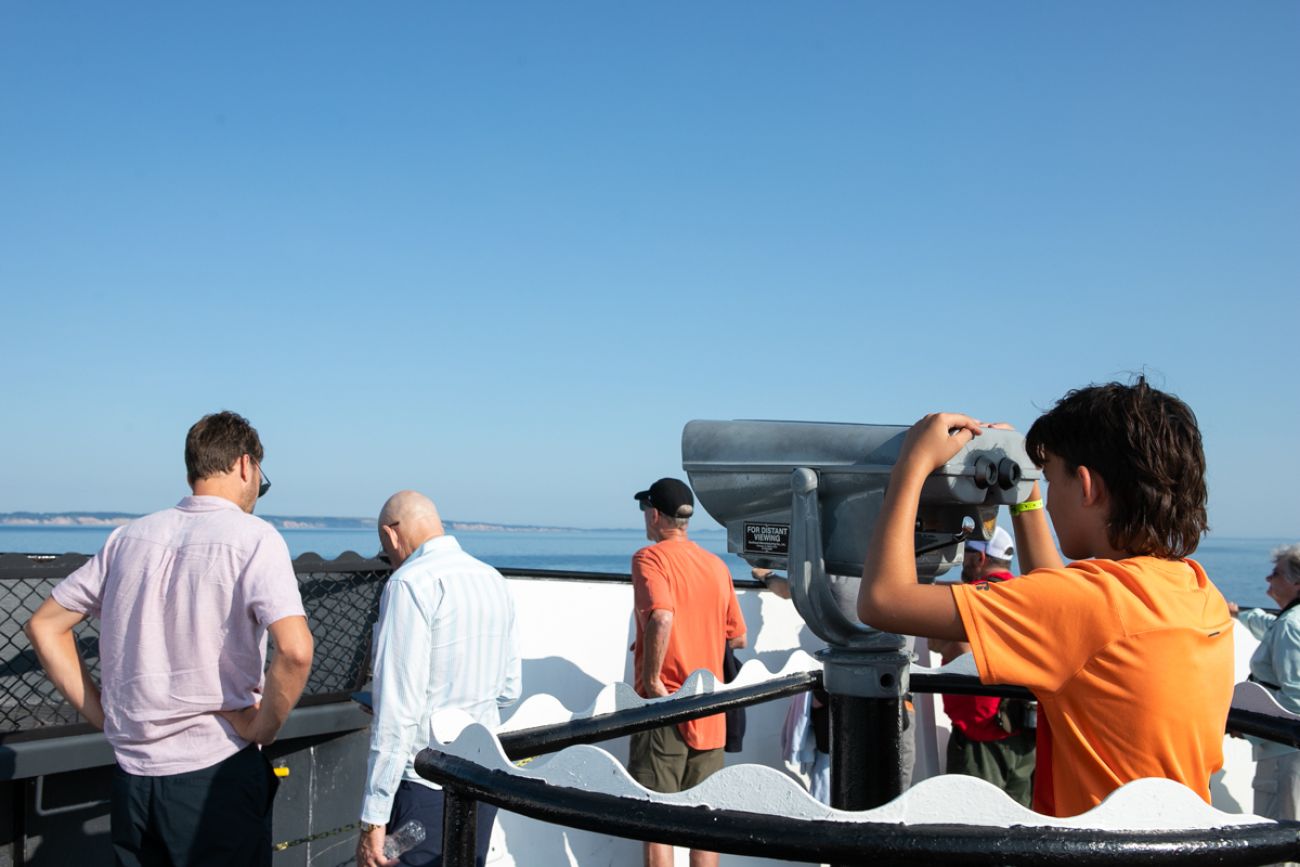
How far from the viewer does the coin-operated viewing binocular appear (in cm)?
151

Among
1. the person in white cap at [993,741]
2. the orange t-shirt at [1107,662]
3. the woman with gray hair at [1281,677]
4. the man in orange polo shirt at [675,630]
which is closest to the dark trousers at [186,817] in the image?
the man in orange polo shirt at [675,630]

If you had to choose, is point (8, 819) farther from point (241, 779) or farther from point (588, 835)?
point (588, 835)

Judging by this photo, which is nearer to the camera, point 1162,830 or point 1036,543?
point 1162,830

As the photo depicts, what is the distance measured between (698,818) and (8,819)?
2997 mm

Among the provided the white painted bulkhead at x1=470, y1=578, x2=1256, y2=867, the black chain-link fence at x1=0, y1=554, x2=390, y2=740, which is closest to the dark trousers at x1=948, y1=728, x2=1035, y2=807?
the white painted bulkhead at x1=470, y1=578, x2=1256, y2=867

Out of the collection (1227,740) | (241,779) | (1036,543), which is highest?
(1036,543)

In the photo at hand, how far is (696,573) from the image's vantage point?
4.57 meters

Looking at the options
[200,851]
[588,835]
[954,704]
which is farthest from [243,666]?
[954,704]

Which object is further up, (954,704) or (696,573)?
(696,573)

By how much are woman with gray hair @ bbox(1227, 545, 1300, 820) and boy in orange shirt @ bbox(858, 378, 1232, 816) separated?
332 centimetres

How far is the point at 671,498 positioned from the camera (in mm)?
4637

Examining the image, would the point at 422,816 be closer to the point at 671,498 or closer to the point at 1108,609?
Result: the point at 671,498

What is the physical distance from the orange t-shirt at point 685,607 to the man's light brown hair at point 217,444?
5.78 feet

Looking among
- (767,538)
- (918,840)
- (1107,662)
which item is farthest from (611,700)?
(918,840)
